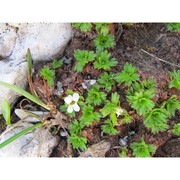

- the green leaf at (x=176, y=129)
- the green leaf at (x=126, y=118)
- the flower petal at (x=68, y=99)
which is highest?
the flower petal at (x=68, y=99)

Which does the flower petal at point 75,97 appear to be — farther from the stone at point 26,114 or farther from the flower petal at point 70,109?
the stone at point 26,114

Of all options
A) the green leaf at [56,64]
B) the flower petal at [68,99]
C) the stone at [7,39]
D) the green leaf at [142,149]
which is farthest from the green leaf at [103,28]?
the green leaf at [142,149]

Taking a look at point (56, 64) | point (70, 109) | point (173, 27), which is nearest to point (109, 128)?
point (70, 109)

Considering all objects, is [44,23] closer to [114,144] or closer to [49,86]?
[49,86]

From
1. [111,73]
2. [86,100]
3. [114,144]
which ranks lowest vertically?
[114,144]

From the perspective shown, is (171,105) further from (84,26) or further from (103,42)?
(84,26)

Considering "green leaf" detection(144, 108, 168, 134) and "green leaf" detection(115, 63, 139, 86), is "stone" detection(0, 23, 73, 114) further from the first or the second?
"green leaf" detection(144, 108, 168, 134)

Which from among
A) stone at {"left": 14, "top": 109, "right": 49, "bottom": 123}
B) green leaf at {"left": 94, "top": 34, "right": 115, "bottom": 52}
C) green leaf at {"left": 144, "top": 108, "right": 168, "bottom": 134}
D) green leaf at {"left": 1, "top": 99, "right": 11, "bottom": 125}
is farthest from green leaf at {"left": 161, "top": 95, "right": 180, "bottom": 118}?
green leaf at {"left": 1, "top": 99, "right": 11, "bottom": 125}
